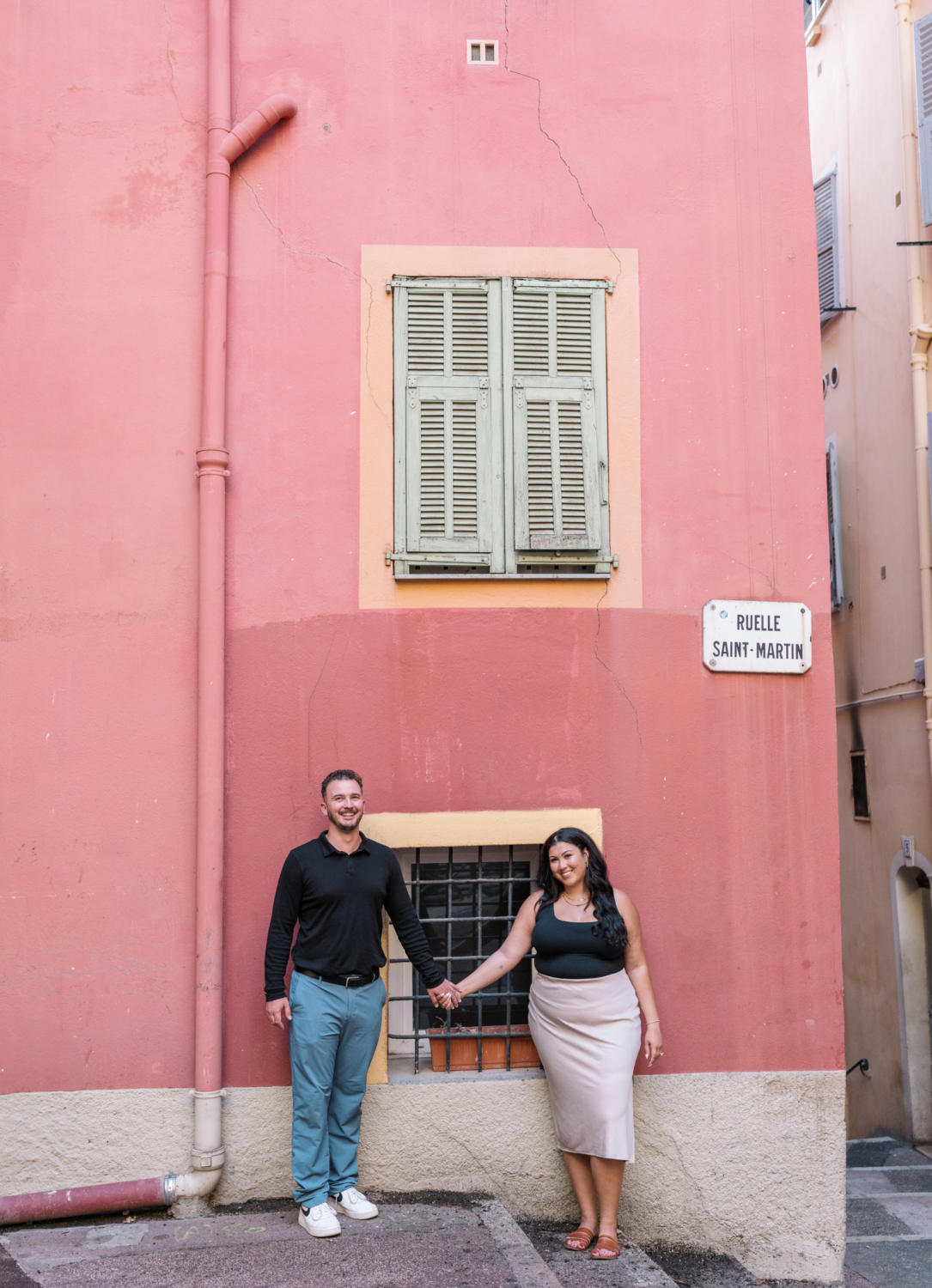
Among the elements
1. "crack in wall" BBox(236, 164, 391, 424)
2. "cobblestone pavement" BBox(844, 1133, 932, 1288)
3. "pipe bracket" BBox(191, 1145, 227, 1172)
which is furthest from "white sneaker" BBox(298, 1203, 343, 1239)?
"crack in wall" BBox(236, 164, 391, 424)

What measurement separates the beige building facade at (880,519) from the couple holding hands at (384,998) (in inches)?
191

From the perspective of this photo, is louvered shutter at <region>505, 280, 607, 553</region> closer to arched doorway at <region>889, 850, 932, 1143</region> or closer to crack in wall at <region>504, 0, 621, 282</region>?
crack in wall at <region>504, 0, 621, 282</region>

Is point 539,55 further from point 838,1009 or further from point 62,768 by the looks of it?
point 838,1009

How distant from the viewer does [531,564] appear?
17.1ft

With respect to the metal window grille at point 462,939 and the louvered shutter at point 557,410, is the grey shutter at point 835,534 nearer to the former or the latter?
the louvered shutter at point 557,410

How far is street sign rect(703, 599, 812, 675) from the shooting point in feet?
17.1

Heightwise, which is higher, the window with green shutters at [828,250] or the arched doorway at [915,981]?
the window with green shutters at [828,250]

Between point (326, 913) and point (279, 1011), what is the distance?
0.47m

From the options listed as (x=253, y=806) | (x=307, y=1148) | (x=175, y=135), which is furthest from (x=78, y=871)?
(x=175, y=135)

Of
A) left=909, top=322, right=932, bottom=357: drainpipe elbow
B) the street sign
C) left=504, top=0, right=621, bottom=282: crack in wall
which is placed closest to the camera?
the street sign

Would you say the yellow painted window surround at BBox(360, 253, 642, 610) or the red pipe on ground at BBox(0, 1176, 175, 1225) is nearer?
the red pipe on ground at BBox(0, 1176, 175, 1225)

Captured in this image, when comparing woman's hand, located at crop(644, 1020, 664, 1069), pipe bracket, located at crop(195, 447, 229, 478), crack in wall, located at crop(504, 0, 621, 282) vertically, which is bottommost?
woman's hand, located at crop(644, 1020, 664, 1069)

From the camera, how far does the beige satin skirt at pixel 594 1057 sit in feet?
15.1

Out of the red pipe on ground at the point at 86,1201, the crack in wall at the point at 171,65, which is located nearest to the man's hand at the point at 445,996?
the red pipe on ground at the point at 86,1201
